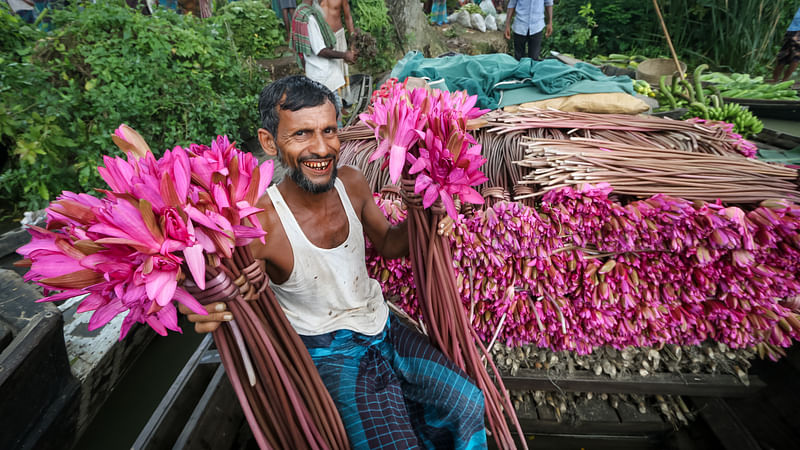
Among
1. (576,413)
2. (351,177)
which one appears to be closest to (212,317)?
(351,177)

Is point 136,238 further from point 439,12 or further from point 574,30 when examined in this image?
point 439,12

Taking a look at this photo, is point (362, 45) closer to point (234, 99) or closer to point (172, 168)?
point (234, 99)

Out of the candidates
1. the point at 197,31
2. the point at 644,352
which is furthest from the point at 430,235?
the point at 197,31

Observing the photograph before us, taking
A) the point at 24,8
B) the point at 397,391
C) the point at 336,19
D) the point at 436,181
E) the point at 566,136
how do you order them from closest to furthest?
the point at 436,181 < the point at 397,391 < the point at 566,136 < the point at 336,19 < the point at 24,8

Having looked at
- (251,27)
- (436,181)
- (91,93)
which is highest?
(251,27)

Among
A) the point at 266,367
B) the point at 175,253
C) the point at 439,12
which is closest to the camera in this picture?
the point at 175,253

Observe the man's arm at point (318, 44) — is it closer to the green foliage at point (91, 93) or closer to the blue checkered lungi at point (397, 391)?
the green foliage at point (91, 93)

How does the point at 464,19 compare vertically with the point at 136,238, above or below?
above

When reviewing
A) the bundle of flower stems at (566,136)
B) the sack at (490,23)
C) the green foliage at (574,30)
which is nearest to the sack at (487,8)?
the sack at (490,23)

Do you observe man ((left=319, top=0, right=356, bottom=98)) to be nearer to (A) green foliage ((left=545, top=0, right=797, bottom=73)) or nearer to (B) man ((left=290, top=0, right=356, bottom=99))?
(B) man ((left=290, top=0, right=356, bottom=99))

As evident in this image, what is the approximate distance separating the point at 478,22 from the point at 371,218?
10479 mm

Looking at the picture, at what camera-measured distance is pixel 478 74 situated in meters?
2.83

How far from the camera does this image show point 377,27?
713 centimetres

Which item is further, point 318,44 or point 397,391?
point 318,44
